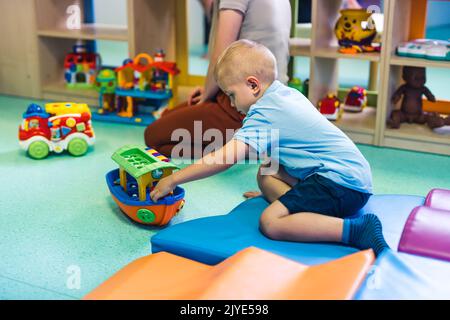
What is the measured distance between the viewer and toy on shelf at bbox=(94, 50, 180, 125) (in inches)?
103

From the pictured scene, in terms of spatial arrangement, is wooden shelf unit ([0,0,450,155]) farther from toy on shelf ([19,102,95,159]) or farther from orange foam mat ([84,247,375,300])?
orange foam mat ([84,247,375,300])

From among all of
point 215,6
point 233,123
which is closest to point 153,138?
point 233,123

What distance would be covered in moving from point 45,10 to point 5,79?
46cm

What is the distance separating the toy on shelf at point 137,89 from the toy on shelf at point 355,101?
772mm

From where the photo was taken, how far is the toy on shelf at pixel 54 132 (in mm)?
2188

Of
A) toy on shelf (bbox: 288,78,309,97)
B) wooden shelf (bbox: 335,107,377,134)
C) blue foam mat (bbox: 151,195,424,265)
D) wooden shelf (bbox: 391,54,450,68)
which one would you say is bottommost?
wooden shelf (bbox: 335,107,377,134)

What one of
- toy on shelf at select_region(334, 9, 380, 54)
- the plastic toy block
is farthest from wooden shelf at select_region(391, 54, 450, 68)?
the plastic toy block

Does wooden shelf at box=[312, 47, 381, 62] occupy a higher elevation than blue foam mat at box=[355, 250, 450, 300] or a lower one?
higher

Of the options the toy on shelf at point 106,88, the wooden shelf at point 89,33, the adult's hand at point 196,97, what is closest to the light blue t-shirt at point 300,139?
the adult's hand at point 196,97

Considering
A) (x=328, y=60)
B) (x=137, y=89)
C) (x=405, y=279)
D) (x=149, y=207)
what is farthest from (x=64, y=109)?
(x=405, y=279)

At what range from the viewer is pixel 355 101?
2674 millimetres

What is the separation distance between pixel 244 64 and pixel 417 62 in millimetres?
1085

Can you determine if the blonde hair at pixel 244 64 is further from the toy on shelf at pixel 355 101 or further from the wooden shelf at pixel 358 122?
the toy on shelf at pixel 355 101

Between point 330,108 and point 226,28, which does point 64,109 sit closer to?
point 226,28
